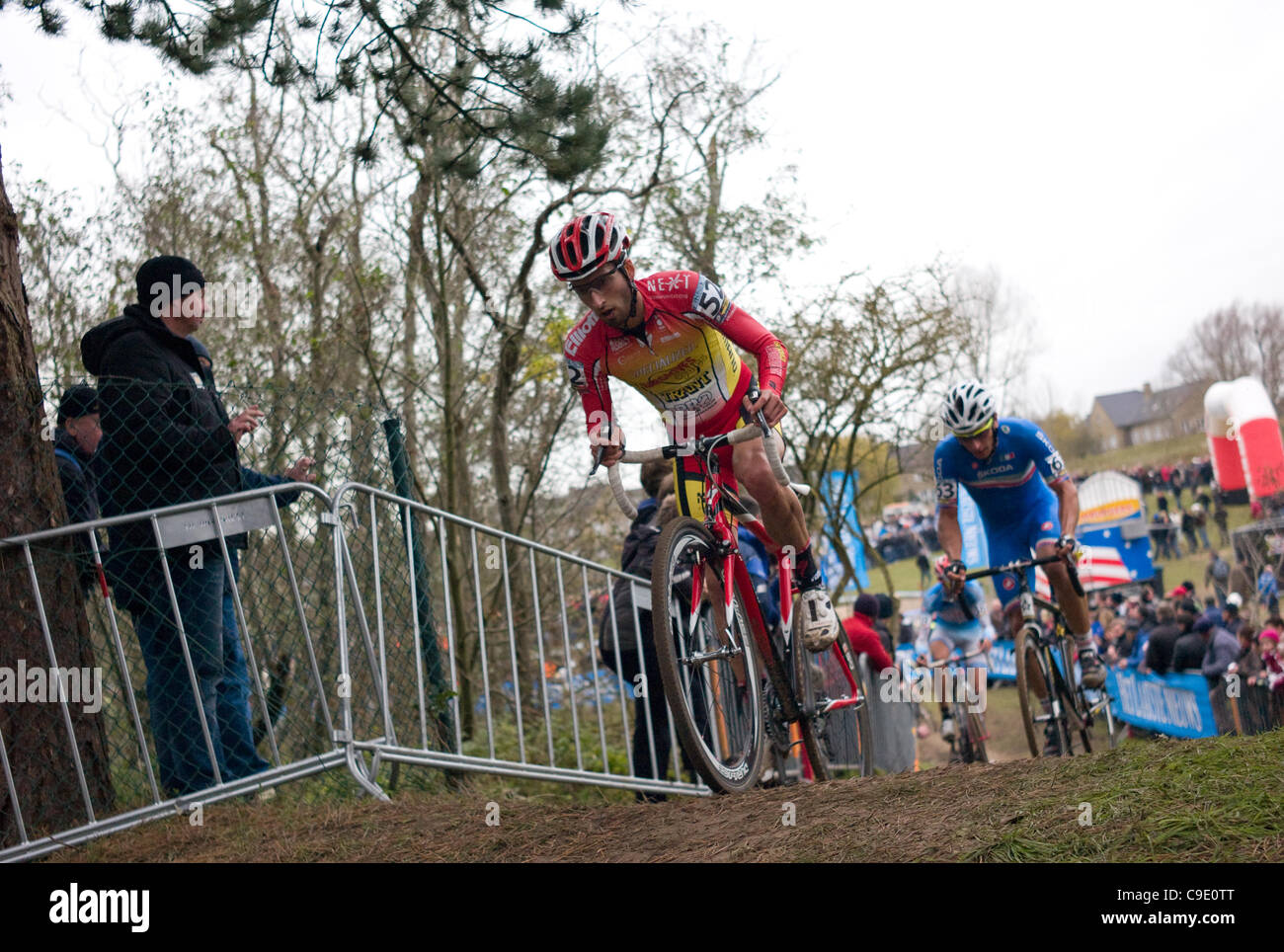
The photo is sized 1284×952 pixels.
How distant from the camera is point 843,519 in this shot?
16.8 metres

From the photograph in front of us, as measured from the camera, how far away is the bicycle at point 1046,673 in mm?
6910

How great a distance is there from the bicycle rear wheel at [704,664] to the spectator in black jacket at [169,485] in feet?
6.38

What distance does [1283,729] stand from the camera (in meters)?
4.01

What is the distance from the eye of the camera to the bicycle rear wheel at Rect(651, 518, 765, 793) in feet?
14.1

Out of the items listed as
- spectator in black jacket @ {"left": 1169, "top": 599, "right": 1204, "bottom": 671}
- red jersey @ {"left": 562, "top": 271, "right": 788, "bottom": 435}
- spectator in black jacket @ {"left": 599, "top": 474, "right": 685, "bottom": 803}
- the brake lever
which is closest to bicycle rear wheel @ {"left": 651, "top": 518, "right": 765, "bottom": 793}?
the brake lever

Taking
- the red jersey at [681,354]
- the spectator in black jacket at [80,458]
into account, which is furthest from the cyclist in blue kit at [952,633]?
the spectator in black jacket at [80,458]

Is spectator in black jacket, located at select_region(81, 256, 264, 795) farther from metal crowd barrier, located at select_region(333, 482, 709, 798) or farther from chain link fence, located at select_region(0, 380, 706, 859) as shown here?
metal crowd barrier, located at select_region(333, 482, 709, 798)

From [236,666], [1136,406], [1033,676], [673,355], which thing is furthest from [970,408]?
[1136,406]

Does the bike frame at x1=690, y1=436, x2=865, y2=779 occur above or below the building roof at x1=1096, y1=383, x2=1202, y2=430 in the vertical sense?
below

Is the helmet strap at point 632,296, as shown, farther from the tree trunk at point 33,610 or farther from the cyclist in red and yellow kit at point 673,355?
the tree trunk at point 33,610

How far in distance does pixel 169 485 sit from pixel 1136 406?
10411 cm

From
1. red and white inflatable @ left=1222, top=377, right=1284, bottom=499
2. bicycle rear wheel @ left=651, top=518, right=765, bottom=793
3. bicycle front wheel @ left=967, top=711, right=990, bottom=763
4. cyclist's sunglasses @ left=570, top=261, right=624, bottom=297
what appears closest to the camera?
bicycle rear wheel @ left=651, top=518, right=765, bottom=793

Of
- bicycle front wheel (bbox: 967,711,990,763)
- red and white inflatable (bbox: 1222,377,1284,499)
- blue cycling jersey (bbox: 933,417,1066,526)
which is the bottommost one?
bicycle front wheel (bbox: 967,711,990,763)

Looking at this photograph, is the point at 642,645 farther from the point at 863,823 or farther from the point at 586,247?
the point at 863,823
